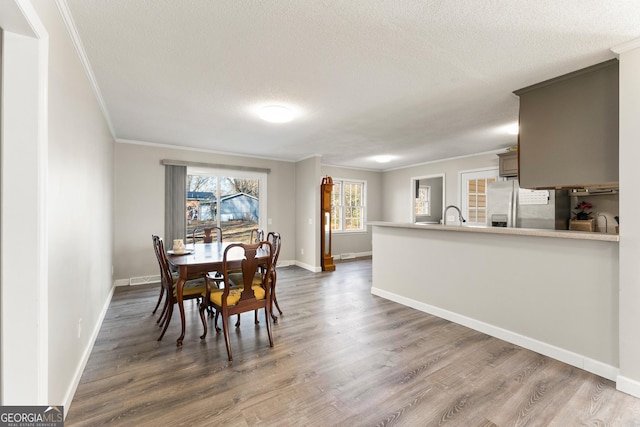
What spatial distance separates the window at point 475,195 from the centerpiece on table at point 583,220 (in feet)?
4.72

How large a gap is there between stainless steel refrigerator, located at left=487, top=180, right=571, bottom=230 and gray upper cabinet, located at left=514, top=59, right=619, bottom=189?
181 cm

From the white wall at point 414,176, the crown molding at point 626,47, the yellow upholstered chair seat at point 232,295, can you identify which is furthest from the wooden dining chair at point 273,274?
the white wall at point 414,176

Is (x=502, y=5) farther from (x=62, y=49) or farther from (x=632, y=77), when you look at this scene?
(x=62, y=49)

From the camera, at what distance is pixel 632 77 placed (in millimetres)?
2016

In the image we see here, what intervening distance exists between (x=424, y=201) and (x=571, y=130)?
5627 millimetres

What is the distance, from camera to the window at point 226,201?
5.53 meters

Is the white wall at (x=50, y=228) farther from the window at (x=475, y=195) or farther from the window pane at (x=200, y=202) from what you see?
the window at (x=475, y=195)

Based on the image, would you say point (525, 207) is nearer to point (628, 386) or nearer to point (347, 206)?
point (628, 386)

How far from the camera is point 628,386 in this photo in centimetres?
202

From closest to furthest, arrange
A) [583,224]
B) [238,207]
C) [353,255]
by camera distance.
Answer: [583,224]
[238,207]
[353,255]

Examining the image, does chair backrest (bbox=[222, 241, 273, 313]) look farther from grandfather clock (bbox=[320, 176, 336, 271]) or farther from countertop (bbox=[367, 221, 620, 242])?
grandfather clock (bbox=[320, 176, 336, 271])

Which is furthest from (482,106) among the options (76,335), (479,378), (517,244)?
(76,335)

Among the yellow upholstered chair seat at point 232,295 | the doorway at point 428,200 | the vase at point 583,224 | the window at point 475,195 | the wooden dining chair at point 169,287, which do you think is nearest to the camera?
the yellow upholstered chair seat at point 232,295

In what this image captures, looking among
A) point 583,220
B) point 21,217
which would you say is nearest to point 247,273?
point 21,217
